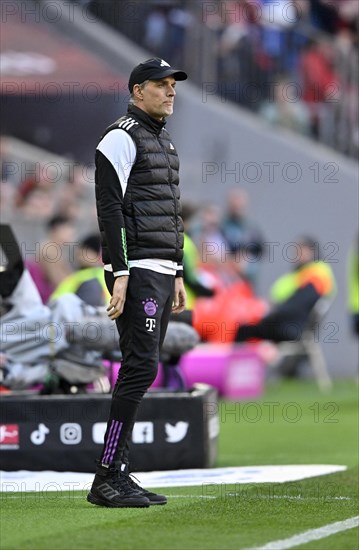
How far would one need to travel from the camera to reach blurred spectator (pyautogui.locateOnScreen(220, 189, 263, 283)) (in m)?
19.1

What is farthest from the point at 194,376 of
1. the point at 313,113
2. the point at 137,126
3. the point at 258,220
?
the point at 137,126

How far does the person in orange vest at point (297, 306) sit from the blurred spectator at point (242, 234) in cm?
156

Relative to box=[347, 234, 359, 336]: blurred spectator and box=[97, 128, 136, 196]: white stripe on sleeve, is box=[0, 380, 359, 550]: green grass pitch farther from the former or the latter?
box=[347, 234, 359, 336]: blurred spectator

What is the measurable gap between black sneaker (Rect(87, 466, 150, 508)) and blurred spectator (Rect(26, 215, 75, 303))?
662 centimetres

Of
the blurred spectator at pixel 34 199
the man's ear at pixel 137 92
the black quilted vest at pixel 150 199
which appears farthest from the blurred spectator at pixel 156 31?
the black quilted vest at pixel 150 199

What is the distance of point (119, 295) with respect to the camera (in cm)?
698

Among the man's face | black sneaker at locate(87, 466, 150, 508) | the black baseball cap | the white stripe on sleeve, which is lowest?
black sneaker at locate(87, 466, 150, 508)

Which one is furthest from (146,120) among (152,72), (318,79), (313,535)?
(318,79)

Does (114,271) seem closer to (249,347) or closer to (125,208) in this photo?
(125,208)

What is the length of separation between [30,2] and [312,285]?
16.3ft

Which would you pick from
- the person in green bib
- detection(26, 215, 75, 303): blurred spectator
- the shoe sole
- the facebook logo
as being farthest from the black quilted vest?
detection(26, 215, 75, 303): blurred spectator

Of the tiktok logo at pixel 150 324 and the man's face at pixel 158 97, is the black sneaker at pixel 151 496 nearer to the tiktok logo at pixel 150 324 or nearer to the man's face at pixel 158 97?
the tiktok logo at pixel 150 324

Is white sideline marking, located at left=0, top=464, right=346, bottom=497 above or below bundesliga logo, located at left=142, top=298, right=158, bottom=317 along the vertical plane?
below

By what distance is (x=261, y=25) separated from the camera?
65.4ft
